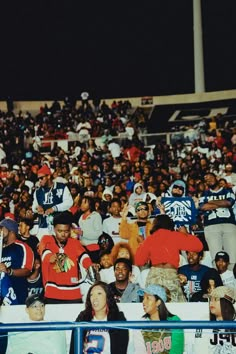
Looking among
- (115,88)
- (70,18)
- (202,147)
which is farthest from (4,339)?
(70,18)

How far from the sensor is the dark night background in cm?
3838

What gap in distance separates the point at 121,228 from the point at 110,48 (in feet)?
97.4

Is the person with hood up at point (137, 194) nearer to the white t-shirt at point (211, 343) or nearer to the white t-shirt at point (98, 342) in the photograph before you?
the white t-shirt at point (211, 343)

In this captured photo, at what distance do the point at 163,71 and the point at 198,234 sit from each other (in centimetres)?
2748

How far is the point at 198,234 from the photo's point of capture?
38.9 feet

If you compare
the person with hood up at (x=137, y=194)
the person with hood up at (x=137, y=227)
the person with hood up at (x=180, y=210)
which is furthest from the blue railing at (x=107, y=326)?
the person with hood up at (x=137, y=194)

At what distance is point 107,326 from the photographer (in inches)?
221

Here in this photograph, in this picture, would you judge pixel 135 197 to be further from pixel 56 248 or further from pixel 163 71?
pixel 163 71

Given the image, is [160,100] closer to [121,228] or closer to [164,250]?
[121,228]

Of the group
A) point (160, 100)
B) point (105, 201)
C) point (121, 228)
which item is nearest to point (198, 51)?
point (160, 100)

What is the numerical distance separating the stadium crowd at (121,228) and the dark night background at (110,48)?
18.1 meters

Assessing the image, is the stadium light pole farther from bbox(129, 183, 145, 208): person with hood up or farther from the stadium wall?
bbox(129, 183, 145, 208): person with hood up

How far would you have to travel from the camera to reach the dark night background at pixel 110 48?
3838 centimetres

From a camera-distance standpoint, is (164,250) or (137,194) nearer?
(164,250)
